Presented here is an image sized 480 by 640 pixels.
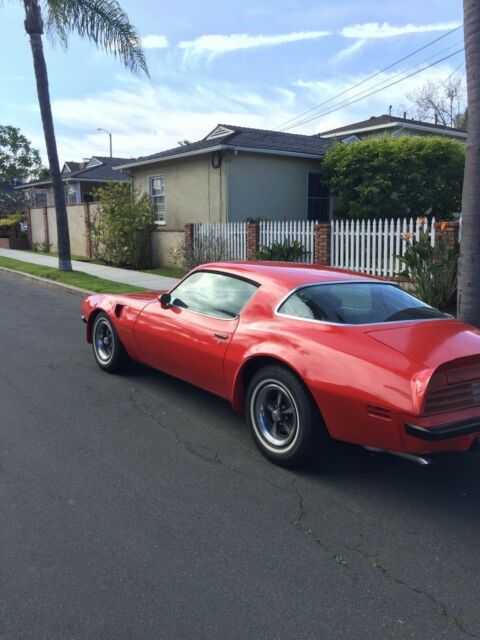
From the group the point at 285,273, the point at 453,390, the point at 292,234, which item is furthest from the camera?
the point at 292,234

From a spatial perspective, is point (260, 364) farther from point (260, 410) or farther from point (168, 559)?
point (168, 559)

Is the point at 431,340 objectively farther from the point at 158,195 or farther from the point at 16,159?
the point at 16,159

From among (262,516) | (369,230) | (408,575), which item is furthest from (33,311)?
(408,575)

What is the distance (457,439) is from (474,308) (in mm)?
3736

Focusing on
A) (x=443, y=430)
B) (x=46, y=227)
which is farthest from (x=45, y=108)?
(x=443, y=430)

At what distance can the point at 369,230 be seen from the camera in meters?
12.3

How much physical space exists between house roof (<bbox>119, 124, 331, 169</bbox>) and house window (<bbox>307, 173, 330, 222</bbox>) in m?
0.96

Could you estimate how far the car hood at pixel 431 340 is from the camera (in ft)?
11.2

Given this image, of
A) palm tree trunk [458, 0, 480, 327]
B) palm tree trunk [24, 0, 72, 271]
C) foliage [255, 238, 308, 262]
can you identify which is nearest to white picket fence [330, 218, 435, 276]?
foliage [255, 238, 308, 262]

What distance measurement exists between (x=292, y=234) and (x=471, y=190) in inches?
293

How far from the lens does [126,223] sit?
1761 cm

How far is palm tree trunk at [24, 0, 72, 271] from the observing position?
578 inches

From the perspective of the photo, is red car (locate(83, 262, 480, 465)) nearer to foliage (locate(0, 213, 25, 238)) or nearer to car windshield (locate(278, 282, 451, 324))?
car windshield (locate(278, 282, 451, 324))

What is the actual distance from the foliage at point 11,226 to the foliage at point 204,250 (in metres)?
16.5
